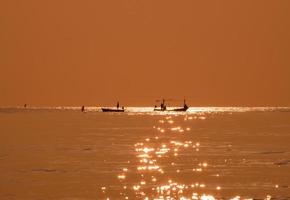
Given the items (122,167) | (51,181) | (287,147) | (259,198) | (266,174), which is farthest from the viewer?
(287,147)

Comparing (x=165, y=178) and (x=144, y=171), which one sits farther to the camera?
(x=144, y=171)

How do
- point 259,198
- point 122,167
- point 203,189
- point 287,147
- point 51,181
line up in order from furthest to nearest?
point 287,147 < point 122,167 < point 51,181 < point 203,189 < point 259,198

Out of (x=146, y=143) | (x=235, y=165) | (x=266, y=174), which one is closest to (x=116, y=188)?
(x=266, y=174)

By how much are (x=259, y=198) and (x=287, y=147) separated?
37749mm

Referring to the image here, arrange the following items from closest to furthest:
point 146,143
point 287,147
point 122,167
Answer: point 122,167
point 287,147
point 146,143

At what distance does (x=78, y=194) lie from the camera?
42.7 meters

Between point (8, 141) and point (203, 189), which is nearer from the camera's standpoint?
point (203, 189)

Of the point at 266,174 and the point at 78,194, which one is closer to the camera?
the point at 78,194

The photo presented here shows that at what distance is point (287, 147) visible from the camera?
255ft

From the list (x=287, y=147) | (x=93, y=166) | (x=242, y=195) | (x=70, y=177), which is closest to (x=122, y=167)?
(x=93, y=166)

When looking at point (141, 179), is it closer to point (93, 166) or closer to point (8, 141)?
point (93, 166)

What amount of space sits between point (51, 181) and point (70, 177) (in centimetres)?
229

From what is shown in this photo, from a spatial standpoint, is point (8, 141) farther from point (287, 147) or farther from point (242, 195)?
point (242, 195)

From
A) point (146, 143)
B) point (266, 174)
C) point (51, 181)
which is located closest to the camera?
point (51, 181)
